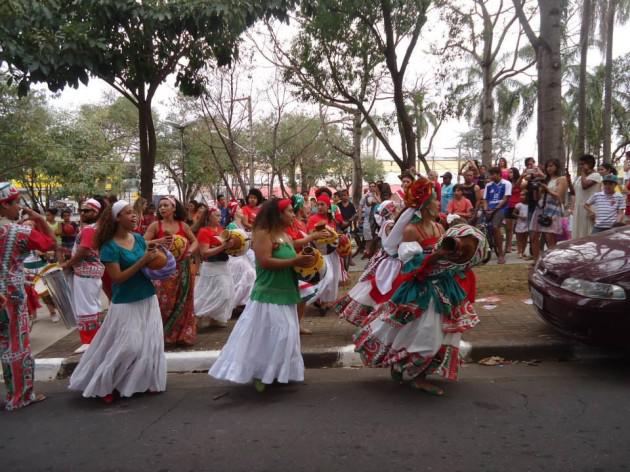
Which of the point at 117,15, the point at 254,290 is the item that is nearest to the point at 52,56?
the point at 117,15

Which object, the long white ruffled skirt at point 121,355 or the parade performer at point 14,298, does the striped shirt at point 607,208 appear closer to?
the long white ruffled skirt at point 121,355

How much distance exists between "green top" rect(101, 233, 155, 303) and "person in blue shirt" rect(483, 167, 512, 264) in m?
7.16

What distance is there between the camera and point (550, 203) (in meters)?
8.53

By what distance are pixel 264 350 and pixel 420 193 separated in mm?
1850

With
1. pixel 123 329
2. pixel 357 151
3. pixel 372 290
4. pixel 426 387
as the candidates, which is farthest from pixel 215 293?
pixel 357 151

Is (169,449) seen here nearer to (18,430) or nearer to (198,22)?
(18,430)

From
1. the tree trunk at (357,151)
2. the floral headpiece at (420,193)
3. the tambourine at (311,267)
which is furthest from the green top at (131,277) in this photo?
the tree trunk at (357,151)

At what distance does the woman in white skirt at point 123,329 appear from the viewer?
14.4ft

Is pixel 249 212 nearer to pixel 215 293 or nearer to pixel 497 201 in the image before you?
pixel 215 293

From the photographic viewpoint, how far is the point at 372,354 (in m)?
4.47

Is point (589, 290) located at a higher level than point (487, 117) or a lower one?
lower

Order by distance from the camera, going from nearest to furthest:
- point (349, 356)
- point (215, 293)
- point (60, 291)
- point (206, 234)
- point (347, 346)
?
point (349, 356), point (347, 346), point (60, 291), point (215, 293), point (206, 234)

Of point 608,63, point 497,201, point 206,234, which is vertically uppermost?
point 608,63

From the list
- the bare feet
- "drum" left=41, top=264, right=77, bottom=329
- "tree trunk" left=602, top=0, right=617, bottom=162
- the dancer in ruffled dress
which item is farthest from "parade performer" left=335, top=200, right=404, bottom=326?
"tree trunk" left=602, top=0, right=617, bottom=162
